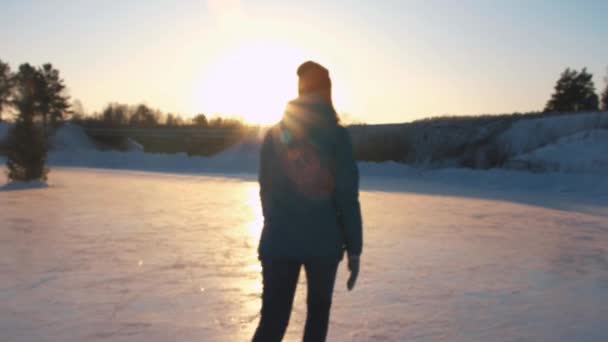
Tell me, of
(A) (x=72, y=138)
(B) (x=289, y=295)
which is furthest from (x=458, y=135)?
(A) (x=72, y=138)

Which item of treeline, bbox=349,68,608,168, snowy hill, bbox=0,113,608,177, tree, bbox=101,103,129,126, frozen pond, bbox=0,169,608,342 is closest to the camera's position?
frozen pond, bbox=0,169,608,342

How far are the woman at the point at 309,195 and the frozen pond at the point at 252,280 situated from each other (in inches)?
64.3

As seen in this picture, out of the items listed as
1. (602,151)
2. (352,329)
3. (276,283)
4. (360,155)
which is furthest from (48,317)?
(360,155)

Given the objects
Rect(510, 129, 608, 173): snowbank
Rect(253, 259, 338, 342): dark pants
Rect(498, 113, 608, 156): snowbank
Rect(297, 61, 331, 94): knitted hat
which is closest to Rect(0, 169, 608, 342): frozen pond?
Rect(253, 259, 338, 342): dark pants

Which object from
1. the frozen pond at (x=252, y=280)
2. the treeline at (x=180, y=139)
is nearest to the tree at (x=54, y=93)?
the treeline at (x=180, y=139)

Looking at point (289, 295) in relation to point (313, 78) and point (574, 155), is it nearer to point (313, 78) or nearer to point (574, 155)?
point (313, 78)

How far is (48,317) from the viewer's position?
4363 millimetres

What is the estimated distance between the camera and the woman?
2.41 metres

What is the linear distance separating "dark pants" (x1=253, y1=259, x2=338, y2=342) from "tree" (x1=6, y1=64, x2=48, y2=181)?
1824 cm

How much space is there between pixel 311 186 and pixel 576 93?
50.0 meters

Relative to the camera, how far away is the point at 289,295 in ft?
8.55

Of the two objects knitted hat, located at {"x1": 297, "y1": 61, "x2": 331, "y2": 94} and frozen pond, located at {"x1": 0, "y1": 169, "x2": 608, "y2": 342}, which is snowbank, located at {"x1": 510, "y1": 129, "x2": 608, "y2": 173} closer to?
frozen pond, located at {"x1": 0, "y1": 169, "x2": 608, "y2": 342}

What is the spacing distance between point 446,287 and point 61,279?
3873mm

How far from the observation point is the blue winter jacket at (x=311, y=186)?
2.41m
